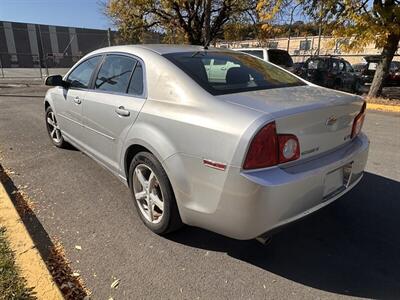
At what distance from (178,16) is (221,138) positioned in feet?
57.9

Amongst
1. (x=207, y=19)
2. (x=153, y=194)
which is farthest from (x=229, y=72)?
(x=207, y=19)

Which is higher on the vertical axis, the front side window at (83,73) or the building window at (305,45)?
the front side window at (83,73)

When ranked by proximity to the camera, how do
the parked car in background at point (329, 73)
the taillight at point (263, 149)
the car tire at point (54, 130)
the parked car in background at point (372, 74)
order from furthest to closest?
the parked car in background at point (372, 74)
the parked car in background at point (329, 73)
the car tire at point (54, 130)
the taillight at point (263, 149)

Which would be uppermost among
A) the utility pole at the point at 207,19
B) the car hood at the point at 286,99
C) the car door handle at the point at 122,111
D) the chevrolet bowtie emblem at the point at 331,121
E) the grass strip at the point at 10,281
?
the utility pole at the point at 207,19

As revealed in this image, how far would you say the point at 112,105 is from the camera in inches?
137

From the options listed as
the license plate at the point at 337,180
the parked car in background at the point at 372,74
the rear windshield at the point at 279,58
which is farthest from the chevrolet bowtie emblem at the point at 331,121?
the parked car in background at the point at 372,74

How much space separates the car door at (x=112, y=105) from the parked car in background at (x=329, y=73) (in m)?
13.1

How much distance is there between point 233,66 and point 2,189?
2788mm

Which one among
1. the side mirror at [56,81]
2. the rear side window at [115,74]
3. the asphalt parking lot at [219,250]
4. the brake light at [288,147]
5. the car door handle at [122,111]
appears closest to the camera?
the brake light at [288,147]

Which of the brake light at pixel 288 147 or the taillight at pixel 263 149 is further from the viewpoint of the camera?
the brake light at pixel 288 147

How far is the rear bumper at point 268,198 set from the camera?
228 centimetres

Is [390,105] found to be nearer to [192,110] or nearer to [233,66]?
[233,66]

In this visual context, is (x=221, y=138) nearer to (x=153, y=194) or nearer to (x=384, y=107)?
(x=153, y=194)

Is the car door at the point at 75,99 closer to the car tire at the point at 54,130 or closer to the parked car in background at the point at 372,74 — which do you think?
the car tire at the point at 54,130
